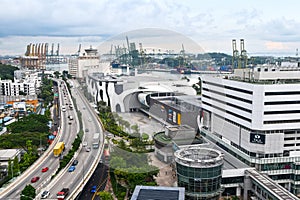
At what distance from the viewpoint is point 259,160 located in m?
9.97

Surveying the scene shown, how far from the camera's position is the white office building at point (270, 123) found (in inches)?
388

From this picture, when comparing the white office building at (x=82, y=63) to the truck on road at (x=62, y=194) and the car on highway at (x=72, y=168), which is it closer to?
the car on highway at (x=72, y=168)

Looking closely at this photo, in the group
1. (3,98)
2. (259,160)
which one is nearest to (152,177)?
(259,160)

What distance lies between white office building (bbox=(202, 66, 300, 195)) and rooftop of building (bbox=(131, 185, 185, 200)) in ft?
11.6

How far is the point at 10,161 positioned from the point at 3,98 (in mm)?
16891

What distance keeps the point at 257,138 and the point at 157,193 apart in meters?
4.09

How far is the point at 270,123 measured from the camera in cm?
996

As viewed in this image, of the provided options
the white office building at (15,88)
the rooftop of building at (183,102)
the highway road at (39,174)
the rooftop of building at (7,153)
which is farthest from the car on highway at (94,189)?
the white office building at (15,88)

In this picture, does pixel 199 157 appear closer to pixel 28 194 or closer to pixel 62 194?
pixel 62 194

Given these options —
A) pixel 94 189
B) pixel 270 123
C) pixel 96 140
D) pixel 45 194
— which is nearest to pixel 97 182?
pixel 94 189

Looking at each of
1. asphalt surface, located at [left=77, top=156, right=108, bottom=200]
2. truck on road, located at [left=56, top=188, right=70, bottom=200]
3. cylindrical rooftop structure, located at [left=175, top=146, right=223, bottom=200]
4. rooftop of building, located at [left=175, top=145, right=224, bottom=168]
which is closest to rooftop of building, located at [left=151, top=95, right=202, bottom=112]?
rooftop of building, located at [left=175, top=145, right=224, bottom=168]

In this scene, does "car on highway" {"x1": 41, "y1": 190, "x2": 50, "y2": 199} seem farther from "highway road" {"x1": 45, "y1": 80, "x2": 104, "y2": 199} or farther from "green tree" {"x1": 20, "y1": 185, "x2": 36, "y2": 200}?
"green tree" {"x1": 20, "y1": 185, "x2": 36, "y2": 200}

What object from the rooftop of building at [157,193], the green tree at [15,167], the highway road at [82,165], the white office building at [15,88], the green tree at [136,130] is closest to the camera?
the rooftop of building at [157,193]

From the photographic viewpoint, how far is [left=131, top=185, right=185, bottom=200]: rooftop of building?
7.44m
